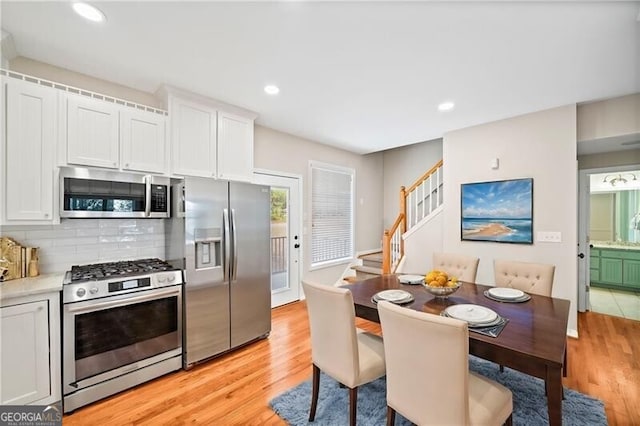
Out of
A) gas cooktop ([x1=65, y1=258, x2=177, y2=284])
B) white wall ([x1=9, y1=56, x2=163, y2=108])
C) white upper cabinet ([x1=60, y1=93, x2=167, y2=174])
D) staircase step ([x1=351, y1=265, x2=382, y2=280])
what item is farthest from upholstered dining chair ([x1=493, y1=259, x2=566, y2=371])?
white wall ([x1=9, y1=56, x2=163, y2=108])

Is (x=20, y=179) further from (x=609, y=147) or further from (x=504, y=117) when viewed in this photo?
(x=609, y=147)

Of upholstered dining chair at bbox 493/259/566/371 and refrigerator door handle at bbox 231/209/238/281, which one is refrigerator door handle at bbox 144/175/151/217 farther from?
upholstered dining chair at bbox 493/259/566/371

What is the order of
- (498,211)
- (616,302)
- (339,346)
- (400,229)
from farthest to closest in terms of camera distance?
(400,229) → (616,302) → (498,211) → (339,346)

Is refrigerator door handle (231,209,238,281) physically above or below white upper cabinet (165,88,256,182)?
below

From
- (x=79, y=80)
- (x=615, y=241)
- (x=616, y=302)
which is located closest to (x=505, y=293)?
(x=79, y=80)

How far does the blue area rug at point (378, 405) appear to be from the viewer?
193cm

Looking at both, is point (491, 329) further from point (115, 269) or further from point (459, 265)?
point (115, 269)

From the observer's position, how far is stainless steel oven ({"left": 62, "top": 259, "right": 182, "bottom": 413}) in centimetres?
204

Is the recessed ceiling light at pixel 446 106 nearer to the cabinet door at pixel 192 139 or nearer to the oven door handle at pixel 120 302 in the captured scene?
the cabinet door at pixel 192 139

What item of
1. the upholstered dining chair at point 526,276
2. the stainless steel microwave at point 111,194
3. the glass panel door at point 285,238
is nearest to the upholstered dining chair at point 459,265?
the upholstered dining chair at point 526,276

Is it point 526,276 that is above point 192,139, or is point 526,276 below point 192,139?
below

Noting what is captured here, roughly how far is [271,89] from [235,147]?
0.84 m

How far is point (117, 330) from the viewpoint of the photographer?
7.32 feet

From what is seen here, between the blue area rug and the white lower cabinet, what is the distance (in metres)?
1.55
